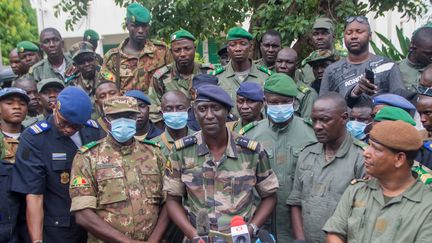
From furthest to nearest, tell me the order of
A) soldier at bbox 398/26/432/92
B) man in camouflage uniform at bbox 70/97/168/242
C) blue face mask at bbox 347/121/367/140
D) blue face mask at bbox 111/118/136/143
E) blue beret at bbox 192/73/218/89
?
blue beret at bbox 192/73/218/89
soldier at bbox 398/26/432/92
blue face mask at bbox 347/121/367/140
blue face mask at bbox 111/118/136/143
man in camouflage uniform at bbox 70/97/168/242

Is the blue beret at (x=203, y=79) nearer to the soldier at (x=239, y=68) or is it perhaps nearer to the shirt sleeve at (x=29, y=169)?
the soldier at (x=239, y=68)

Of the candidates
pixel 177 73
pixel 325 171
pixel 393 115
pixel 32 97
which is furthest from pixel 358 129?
pixel 32 97

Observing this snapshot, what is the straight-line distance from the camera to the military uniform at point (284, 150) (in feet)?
15.8

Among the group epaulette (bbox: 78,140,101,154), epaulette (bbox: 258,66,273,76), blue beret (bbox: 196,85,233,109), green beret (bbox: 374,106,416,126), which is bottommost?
epaulette (bbox: 78,140,101,154)

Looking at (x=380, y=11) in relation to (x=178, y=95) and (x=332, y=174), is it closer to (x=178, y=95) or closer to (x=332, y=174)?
(x=178, y=95)

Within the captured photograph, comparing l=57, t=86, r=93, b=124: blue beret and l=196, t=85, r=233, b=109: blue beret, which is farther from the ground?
l=196, t=85, r=233, b=109: blue beret

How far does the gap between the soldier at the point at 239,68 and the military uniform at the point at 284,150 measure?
158cm

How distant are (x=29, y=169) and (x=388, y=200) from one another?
2.71m

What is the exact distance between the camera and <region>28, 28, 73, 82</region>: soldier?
7688mm

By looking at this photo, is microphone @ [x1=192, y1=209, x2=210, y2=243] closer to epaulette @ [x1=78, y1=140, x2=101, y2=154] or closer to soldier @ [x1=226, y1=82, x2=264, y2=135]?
epaulette @ [x1=78, y1=140, x2=101, y2=154]

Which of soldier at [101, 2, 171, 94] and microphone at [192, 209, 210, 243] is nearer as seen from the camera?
microphone at [192, 209, 210, 243]

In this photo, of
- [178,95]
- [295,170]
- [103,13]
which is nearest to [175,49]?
[178,95]

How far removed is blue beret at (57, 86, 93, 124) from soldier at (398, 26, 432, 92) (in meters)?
3.19

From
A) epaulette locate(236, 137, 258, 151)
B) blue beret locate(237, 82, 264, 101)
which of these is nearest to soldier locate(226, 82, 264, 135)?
blue beret locate(237, 82, 264, 101)
